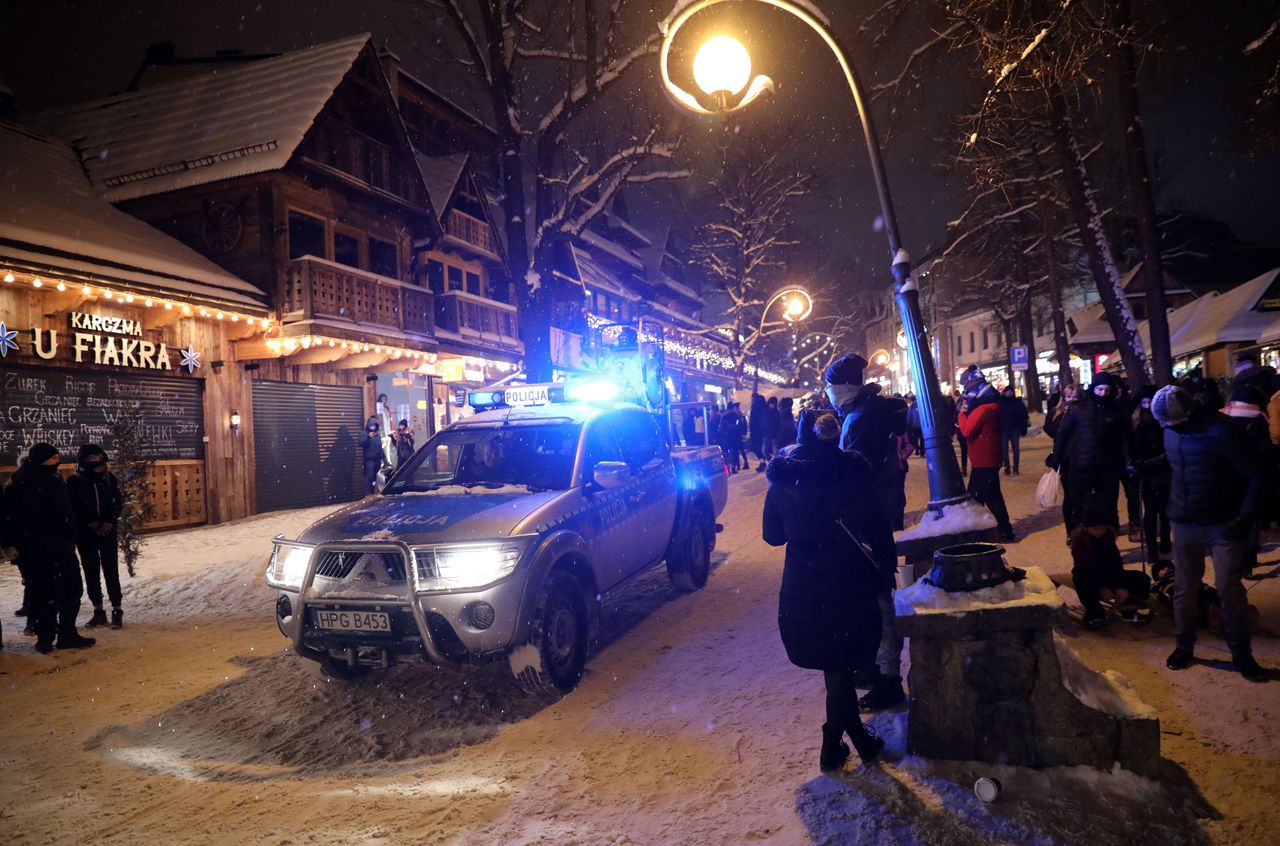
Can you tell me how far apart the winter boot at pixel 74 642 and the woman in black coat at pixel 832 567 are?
7227 millimetres

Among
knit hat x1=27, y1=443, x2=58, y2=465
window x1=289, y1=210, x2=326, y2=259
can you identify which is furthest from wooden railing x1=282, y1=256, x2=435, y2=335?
knit hat x1=27, y1=443, x2=58, y2=465

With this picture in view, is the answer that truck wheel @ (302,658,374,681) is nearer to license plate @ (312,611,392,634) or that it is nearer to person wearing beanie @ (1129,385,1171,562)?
license plate @ (312,611,392,634)

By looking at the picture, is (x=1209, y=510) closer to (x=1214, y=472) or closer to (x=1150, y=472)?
(x=1214, y=472)

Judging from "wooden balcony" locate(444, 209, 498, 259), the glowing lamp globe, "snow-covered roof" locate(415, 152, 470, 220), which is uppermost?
"snow-covered roof" locate(415, 152, 470, 220)

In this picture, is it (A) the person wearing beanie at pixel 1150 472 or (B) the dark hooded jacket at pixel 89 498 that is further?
(B) the dark hooded jacket at pixel 89 498

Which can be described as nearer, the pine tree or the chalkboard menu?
the pine tree

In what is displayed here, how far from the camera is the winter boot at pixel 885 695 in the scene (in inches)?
167

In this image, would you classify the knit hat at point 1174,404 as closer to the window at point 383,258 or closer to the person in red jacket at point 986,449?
the person in red jacket at point 986,449

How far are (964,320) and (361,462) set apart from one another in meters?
67.3

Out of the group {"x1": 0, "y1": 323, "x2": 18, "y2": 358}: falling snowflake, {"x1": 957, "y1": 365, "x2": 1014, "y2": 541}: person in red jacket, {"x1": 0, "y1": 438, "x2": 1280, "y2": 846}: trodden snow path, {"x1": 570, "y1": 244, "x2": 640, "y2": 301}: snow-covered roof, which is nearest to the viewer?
{"x1": 0, "y1": 438, "x2": 1280, "y2": 846}: trodden snow path

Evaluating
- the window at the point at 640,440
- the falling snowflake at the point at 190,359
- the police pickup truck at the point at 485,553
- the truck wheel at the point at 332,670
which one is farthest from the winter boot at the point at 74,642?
the falling snowflake at the point at 190,359

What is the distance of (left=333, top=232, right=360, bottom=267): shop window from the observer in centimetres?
1968

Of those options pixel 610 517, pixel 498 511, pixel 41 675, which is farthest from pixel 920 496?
pixel 41 675

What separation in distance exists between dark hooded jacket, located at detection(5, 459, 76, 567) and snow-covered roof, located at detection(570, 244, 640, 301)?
77.8 ft
